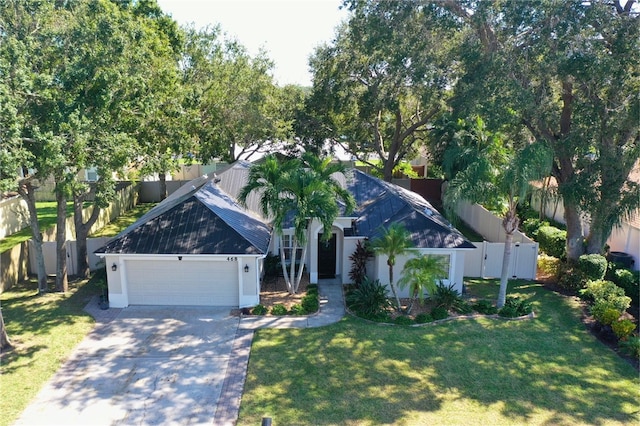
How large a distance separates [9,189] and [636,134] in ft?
63.0

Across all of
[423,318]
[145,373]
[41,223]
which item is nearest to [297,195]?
[423,318]

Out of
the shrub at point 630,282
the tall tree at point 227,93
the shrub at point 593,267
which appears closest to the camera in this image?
the shrub at point 630,282

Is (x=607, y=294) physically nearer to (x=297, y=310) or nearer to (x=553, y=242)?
(x=553, y=242)

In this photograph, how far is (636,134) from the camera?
16.3 meters

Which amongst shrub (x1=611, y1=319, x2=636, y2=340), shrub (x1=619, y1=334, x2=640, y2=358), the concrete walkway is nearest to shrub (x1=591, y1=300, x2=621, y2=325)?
shrub (x1=611, y1=319, x2=636, y2=340)

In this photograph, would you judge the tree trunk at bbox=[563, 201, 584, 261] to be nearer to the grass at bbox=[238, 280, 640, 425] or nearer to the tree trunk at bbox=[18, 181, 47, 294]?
the grass at bbox=[238, 280, 640, 425]

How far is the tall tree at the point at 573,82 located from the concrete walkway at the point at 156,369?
29.8ft

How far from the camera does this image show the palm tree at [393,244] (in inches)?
581

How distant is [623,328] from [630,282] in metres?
3.50

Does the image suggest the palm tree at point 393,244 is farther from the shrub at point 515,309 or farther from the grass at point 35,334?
the grass at point 35,334

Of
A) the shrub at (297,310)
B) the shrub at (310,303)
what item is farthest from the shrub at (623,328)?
the shrub at (297,310)

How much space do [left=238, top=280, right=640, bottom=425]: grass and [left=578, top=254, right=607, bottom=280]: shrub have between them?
2.73m

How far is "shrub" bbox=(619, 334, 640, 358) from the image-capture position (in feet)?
40.7

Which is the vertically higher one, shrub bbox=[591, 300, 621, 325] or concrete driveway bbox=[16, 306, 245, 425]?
shrub bbox=[591, 300, 621, 325]
